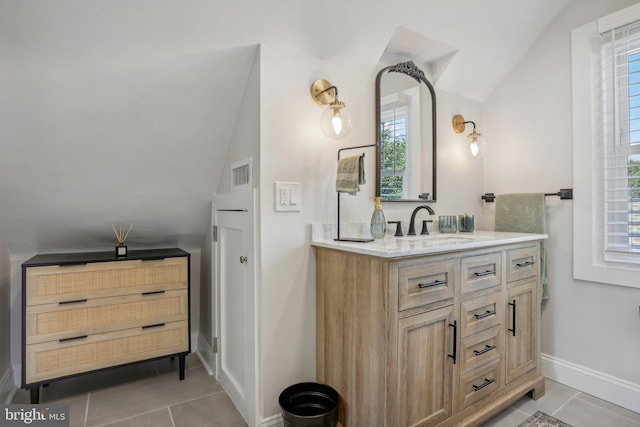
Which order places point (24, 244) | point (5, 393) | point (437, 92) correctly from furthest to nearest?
1. point (437, 92)
2. point (24, 244)
3. point (5, 393)

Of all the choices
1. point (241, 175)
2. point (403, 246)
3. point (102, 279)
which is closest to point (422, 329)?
point (403, 246)

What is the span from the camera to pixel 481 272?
5.74ft

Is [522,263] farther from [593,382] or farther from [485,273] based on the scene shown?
[593,382]

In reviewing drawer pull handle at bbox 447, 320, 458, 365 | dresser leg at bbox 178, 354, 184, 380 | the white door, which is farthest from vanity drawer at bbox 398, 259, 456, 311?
dresser leg at bbox 178, 354, 184, 380

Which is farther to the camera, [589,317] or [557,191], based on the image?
[557,191]

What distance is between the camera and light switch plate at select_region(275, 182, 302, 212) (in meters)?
1.72

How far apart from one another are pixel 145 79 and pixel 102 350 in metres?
1.60

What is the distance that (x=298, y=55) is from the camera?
179 cm

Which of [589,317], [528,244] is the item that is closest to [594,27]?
[528,244]

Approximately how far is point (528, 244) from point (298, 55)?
1.65m

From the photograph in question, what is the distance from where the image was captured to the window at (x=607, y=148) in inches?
77.2

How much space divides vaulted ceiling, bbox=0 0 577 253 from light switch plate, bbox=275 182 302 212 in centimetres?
57

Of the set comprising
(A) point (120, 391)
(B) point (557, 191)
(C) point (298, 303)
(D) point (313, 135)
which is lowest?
(A) point (120, 391)

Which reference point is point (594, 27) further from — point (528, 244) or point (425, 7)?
point (528, 244)
